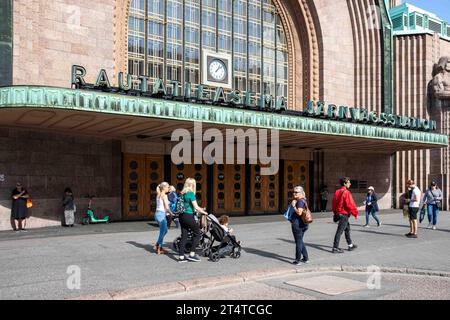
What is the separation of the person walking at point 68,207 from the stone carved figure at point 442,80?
23166mm

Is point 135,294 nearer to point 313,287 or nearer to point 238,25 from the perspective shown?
point 313,287

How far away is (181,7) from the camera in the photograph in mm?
22328

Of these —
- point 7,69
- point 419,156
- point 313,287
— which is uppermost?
point 7,69

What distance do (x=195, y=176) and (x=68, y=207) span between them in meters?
6.92

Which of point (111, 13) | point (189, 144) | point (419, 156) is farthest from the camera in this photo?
point (419, 156)

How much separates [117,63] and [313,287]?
15.2 m

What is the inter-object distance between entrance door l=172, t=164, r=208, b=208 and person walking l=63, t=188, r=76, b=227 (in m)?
5.54

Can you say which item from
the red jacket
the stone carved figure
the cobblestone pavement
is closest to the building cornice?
the red jacket

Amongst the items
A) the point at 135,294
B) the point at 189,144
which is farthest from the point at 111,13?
the point at 135,294

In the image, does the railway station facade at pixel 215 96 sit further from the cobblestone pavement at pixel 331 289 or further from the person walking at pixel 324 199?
the cobblestone pavement at pixel 331 289

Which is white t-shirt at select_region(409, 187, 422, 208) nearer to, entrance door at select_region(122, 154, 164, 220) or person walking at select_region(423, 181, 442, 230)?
person walking at select_region(423, 181, 442, 230)

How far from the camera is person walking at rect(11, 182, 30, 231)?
16.6m

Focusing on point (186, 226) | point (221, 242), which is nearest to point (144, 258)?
point (186, 226)

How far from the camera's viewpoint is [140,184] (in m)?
21.0
